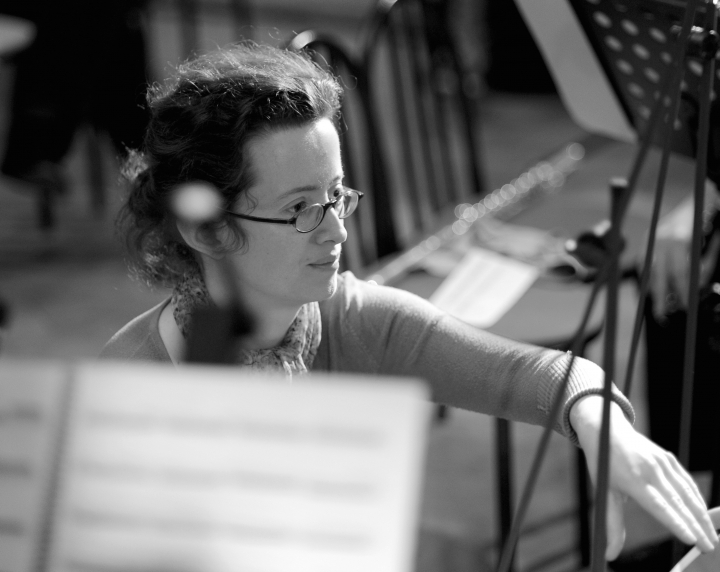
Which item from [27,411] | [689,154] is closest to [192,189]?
[27,411]

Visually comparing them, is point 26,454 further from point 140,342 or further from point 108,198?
point 108,198

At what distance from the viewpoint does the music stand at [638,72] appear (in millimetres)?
721

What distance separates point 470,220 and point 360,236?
0.24m

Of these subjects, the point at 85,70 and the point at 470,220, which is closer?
the point at 470,220

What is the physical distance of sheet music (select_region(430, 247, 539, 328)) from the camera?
1.48m

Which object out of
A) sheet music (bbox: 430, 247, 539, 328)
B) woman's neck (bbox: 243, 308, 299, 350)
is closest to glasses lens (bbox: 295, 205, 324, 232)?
woman's neck (bbox: 243, 308, 299, 350)

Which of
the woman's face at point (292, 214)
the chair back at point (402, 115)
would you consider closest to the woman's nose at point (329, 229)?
the woman's face at point (292, 214)

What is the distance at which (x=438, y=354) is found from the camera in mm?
1048

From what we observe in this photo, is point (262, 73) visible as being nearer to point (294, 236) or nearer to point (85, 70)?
point (294, 236)

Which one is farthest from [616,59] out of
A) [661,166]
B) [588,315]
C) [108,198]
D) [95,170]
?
[108,198]

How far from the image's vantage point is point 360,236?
1.93 m

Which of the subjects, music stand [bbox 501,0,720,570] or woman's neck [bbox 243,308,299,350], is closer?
music stand [bbox 501,0,720,570]

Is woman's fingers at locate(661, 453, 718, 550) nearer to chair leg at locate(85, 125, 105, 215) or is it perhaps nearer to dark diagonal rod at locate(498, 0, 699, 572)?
dark diagonal rod at locate(498, 0, 699, 572)

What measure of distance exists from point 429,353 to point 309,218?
0.23m
